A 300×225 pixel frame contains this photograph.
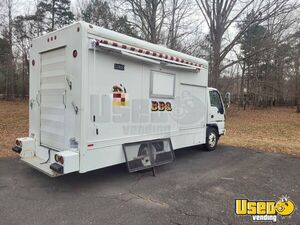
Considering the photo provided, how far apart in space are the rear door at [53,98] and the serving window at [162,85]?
1.90 metres

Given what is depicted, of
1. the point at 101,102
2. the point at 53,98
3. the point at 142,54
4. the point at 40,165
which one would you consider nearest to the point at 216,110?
the point at 142,54

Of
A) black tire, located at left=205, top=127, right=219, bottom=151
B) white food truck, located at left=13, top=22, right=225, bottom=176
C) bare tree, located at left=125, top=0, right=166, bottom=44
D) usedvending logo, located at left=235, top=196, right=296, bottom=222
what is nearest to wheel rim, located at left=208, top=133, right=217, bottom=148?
black tire, located at left=205, top=127, right=219, bottom=151

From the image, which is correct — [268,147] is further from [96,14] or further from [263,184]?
[96,14]

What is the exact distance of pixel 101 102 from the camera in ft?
13.6

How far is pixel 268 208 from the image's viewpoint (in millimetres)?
3729

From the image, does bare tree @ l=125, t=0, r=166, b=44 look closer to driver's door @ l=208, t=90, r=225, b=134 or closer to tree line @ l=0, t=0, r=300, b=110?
tree line @ l=0, t=0, r=300, b=110

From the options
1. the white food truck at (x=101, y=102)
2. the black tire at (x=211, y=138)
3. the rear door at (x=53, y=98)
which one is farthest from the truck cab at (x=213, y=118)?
the rear door at (x=53, y=98)

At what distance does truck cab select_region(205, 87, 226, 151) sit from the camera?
727 centimetres

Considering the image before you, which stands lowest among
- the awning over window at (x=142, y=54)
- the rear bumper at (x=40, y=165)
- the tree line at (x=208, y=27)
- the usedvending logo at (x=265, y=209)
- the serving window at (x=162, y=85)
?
the usedvending logo at (x=265, y=209)

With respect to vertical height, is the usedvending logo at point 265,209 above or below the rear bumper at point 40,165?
below

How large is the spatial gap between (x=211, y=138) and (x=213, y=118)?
690mm

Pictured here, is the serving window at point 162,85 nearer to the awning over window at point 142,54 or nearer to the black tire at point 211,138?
the awning over window at point 142,54

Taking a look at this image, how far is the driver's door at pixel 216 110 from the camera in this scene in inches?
287

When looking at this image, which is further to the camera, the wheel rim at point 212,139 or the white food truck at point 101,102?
the wheel rim at point 212,139
